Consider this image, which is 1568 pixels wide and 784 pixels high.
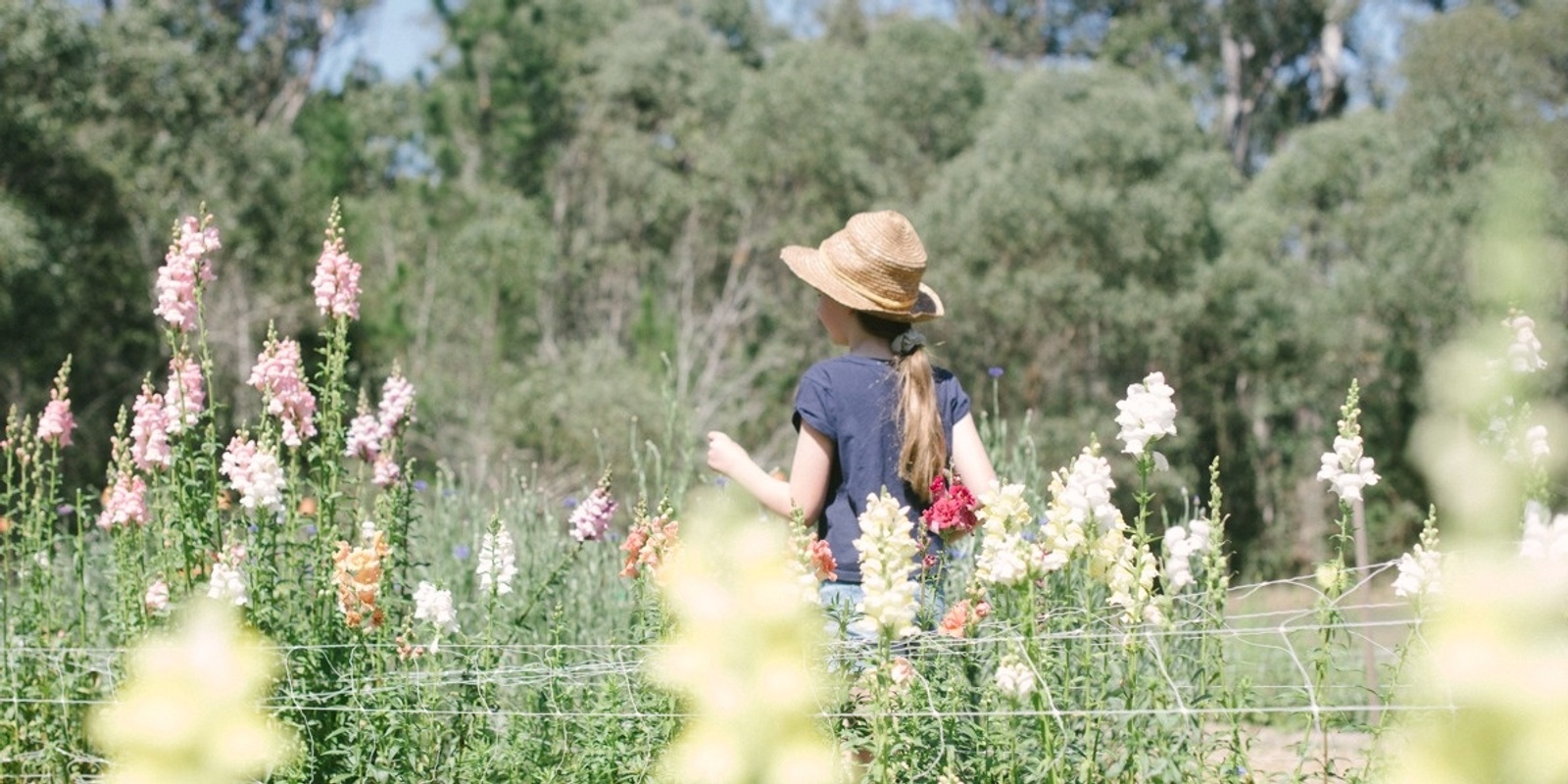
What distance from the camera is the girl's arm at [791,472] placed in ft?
10.1

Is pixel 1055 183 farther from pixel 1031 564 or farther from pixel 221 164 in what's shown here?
pixel 1031 564

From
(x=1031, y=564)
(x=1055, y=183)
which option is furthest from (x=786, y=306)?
(x=1031, y=564)

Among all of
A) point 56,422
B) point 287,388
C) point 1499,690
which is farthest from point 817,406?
point 1499,690

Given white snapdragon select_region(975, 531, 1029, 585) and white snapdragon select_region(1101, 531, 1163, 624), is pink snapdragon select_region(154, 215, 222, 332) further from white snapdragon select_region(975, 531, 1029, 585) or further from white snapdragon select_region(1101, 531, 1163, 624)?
white snapdragon select_region(1101, 531, 1163, 624)

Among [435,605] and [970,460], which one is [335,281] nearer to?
[435,605]

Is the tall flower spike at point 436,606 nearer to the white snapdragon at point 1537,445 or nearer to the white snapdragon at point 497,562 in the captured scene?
the white snapdragon at point 497,562

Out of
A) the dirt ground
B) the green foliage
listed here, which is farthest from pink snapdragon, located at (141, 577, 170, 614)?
the green foliage

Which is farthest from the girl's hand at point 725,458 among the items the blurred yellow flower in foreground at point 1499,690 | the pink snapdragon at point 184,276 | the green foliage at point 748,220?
the green foliage at point 748,220

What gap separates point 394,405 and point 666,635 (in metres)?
1.22

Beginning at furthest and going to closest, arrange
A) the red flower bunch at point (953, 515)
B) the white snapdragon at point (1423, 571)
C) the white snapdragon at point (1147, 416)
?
the red flower bunch at point (953, 515), the white snapdragon at point (1147, 416), the white snapdragon at point (1423, 571)

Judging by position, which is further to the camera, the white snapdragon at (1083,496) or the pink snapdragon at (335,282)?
the pink snapdragon at (335,282)

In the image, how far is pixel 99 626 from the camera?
4.41 m

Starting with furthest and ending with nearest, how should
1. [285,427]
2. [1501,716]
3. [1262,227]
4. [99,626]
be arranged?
[1262,227] < [99,626] < [285,427] < [1501,716]

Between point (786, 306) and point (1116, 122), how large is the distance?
533cm
